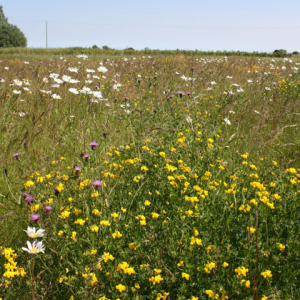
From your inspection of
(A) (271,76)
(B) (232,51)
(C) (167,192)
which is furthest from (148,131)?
(B) (232,51)

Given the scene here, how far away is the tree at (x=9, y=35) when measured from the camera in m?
67.6

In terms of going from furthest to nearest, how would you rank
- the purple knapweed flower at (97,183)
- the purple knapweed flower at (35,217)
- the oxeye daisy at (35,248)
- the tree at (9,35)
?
the tree at (9,35)
the purple knapweed flower at (97,183)
the purple knapweed flower at (35,217)
the oxeye daisy at (35,248)

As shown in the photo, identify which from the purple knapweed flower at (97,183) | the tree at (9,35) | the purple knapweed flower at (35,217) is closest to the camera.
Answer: the purple knapweed flower at (35,217)

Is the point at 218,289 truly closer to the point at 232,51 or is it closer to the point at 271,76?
the point at 271,76

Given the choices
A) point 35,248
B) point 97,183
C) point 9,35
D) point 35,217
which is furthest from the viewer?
point 9,35

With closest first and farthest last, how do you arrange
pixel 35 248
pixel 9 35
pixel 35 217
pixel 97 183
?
pixel 35 248 → pixel 35 217 → pixel 97 183 → pixel 9 35

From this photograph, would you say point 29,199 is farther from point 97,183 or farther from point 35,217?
point 97,183

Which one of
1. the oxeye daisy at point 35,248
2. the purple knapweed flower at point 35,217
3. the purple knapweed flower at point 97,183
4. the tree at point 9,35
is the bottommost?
the oxeye daisy at point 35,248

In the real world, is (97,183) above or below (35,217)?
above

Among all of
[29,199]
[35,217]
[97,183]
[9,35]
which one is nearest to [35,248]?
[35,217]

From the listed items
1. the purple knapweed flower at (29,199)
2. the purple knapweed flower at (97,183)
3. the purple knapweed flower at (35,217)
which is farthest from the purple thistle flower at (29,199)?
the purple knapweed flower at (97,183)

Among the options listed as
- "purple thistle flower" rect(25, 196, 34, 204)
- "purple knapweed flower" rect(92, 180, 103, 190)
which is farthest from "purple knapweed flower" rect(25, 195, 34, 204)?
"purple knapweed flower" rect(92, 180, 103, 190)

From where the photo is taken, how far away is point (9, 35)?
69375mm

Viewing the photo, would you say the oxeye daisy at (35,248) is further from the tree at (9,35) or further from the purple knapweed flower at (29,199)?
the tree at (9,35)
